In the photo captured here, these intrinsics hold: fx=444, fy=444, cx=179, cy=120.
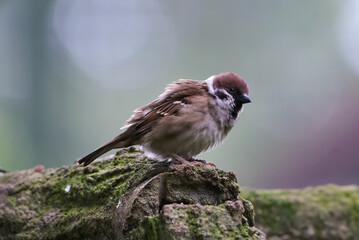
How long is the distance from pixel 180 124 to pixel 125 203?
0.83 m

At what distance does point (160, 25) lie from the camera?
14164 mm

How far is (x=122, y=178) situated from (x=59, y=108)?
9043mm

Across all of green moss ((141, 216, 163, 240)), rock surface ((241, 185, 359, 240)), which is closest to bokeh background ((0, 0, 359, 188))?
rock surface ((241, 185, 359, 240))

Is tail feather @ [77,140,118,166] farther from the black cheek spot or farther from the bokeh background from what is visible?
the bokeh background

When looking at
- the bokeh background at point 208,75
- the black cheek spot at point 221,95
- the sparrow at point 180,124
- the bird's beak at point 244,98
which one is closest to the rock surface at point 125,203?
the sparrow at point 180,124

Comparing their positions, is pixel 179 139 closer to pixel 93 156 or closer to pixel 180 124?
pixel 180 124

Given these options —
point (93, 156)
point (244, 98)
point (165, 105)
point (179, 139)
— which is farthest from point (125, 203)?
point (244, 98)

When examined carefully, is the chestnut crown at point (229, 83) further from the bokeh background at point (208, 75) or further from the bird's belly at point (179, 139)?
the bokeh background at point (208, 75)

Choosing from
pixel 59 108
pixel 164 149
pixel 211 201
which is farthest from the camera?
pixel 59 108

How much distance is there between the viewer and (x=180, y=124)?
9.16ft

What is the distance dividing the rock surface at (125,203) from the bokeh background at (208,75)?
20.8 ft

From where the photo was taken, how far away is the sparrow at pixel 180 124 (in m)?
2.79

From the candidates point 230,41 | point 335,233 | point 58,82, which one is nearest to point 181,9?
point 230,41

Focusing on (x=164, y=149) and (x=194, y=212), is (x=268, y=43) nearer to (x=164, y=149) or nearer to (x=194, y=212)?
(x=164, y=149)
